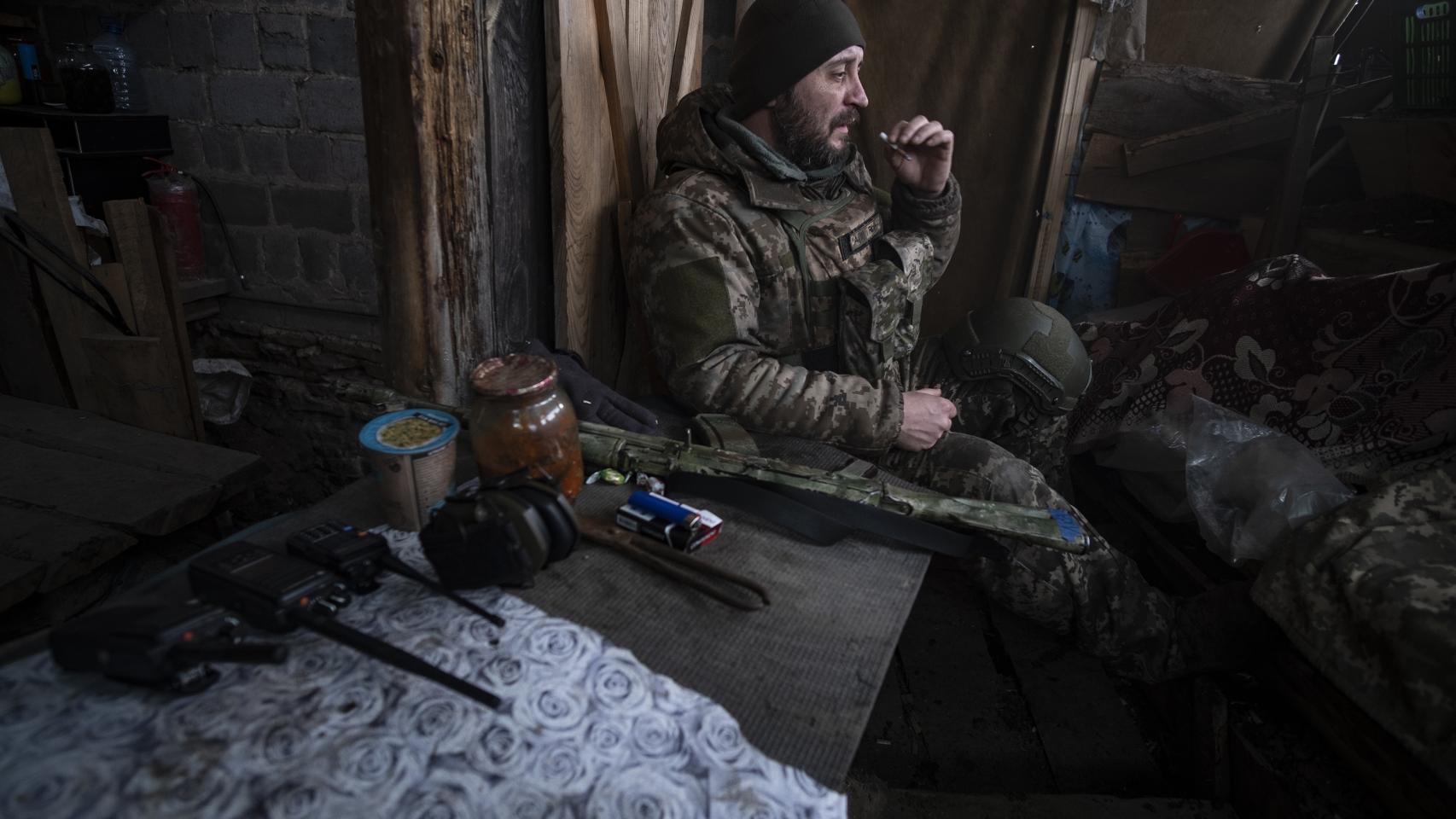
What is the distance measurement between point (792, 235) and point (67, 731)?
174 cm

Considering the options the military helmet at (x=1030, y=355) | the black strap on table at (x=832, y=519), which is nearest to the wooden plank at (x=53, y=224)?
the black strap on table at (x=832, y=519)

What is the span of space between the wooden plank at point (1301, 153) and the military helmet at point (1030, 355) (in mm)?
1141

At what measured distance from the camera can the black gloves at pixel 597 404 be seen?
1.75 metres

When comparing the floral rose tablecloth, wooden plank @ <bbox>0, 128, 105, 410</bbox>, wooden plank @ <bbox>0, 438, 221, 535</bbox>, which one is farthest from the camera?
wooden plank @ <bbox>0, 128, 105, 410</bbox>

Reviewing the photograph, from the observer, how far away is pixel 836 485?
4.86 feet

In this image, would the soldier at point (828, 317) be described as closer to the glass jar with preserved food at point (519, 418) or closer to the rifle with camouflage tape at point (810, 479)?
the rifle with camouflage tape at point (810, 479)

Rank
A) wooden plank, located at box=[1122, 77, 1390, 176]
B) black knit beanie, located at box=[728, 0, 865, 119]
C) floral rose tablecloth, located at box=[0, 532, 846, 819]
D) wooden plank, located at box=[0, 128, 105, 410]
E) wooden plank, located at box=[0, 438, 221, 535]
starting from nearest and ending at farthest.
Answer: floral rose tablecloth, located at box=[0, 532, 846, 819] < wooden plank, located at box=[0, 438, 221, 535] < black knit beanie, located at box=[728, 0, 865, 119] < wooden plank, located at box=[0, 128, 105, 410] < wooden plank, located at box=[1122, 77, 1390, 176]

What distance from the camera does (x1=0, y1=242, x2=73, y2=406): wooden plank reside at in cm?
238

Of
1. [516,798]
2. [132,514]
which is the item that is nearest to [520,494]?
[516,798]

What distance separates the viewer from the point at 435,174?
1583mm

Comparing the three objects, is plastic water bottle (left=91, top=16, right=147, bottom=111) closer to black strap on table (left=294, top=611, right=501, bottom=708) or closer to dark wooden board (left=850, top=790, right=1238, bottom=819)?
black strap on table (left=294, top=611, right=501, bottom=708)

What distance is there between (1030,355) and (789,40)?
115 cm

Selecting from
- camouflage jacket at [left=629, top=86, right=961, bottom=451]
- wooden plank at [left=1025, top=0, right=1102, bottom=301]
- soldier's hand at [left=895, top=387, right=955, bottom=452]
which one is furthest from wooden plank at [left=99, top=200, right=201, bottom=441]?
wooden plank at [left=1025, top=0, right=1102, bottom=301]

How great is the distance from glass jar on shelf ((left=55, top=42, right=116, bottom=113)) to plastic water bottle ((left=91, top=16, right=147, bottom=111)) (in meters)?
0.03
